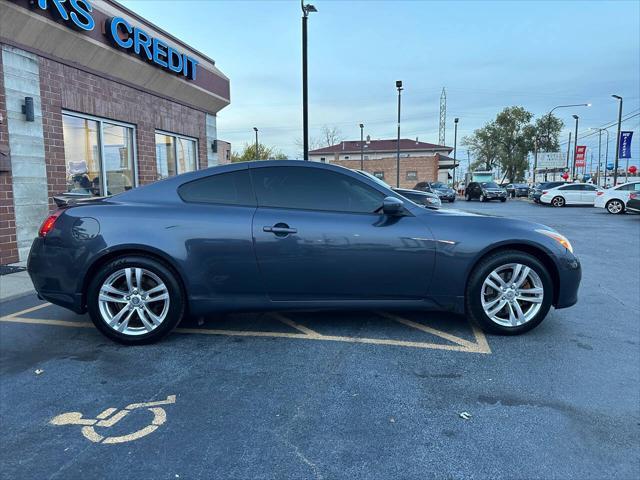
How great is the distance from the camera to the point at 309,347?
12.3 feet

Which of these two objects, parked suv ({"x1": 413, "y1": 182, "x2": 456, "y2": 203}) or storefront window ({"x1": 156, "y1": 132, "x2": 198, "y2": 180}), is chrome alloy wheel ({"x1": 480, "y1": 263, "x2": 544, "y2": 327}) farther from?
parked suv ({"x1": 413, "y1": 182, "x2": 456, "y2": 203})

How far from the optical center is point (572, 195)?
27031 mm

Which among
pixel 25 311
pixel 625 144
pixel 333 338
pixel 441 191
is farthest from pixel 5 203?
pixel 625 144

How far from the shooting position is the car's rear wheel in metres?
20.6

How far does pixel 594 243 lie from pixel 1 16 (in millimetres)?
12320

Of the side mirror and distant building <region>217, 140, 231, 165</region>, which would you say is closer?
the side mirror

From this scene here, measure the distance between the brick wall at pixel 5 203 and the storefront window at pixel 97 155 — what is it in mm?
1290

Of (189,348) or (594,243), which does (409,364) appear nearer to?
(189,348)

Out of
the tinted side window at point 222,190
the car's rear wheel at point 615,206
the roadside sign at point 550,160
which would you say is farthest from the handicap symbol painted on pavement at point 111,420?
the roadside sign at point 550,160

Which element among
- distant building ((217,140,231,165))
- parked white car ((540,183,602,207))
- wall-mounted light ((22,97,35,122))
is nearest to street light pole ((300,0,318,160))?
distant building ((217,140,231,165))

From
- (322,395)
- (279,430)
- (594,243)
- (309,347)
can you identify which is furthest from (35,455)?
(594,243)

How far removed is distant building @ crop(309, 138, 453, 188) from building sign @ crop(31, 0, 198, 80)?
34593 mm

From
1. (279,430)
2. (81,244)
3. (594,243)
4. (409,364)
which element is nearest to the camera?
(279,430)

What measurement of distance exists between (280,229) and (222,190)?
2.18 ft
